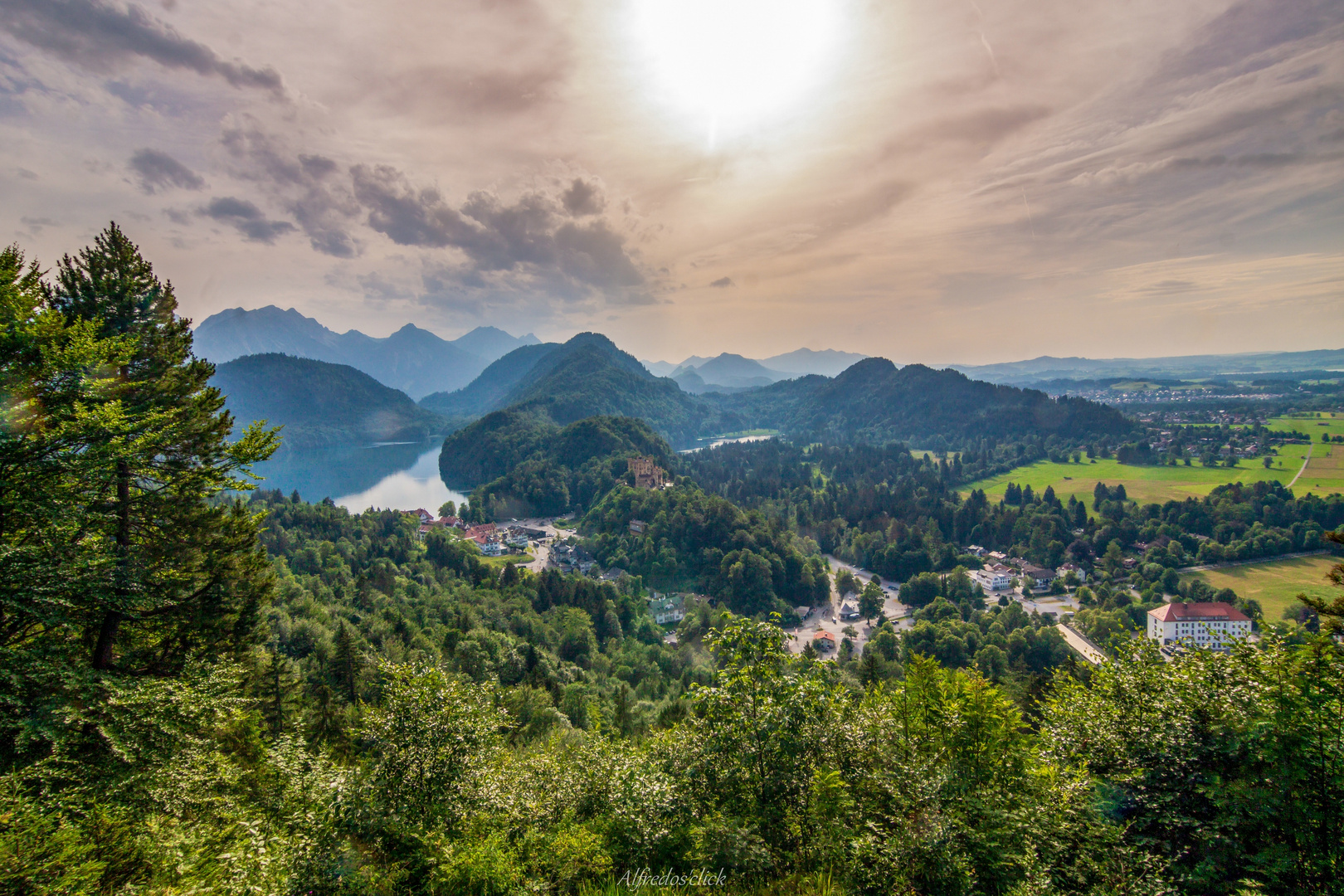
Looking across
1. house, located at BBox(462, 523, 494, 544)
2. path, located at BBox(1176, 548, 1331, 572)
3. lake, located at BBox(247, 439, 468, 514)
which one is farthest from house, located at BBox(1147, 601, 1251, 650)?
lake, located at BBox(247, 439, 468, 514)

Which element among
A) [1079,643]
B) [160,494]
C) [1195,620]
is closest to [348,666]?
[160,494]

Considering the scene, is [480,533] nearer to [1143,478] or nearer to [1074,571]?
[1074,571]

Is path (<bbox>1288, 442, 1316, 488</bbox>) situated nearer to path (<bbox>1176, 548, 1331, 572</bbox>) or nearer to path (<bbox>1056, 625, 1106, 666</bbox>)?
path (<bbox>1176, 548, 1331, 572</bbox>)

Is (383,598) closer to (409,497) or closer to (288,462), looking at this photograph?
(409,497)

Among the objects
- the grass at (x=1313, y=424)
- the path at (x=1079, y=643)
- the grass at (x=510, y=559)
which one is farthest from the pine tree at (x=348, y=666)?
the grass at (x=1313, y=424)

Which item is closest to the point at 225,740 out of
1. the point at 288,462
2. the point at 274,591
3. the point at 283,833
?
the point at 274,591

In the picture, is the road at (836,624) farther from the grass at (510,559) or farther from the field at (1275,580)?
the grass at (510,559)

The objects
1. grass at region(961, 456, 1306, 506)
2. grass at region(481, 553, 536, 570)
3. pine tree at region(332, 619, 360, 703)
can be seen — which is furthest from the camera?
grass at region(961, 456, 1306, 506)
